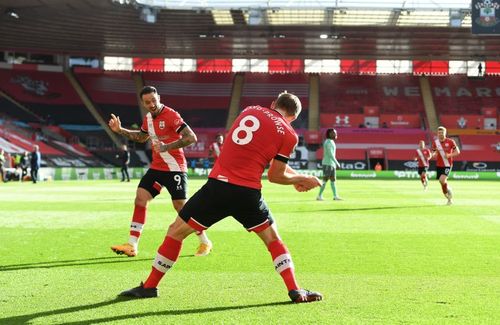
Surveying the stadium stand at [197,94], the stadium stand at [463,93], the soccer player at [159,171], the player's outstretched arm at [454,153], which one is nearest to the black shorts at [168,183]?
the soccer player at [159,171]

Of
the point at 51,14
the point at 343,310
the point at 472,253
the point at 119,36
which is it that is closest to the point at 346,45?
the point at 119,36

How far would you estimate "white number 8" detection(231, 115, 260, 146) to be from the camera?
5.32m

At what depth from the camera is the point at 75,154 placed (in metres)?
47.3

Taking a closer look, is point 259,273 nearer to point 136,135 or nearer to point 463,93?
point 136,135

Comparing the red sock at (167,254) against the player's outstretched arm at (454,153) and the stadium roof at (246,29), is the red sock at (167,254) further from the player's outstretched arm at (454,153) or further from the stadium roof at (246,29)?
the stadium roof at (246,29)

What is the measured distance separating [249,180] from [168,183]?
314 cm

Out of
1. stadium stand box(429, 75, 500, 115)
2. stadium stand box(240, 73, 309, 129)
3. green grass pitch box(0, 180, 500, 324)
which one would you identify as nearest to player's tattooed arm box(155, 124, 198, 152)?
green grass pitch box(0, 180, 500, 324)

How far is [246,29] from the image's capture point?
4403 cm

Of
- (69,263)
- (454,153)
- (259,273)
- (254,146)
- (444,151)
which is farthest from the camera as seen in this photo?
(444,151)

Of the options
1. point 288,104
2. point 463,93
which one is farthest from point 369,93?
point 288,104

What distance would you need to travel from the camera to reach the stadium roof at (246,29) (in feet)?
126

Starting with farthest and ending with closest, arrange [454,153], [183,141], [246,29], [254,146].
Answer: [246,29] < [454,153] < [183,141] < [254,146]

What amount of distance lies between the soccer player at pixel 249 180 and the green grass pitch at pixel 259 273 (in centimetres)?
51

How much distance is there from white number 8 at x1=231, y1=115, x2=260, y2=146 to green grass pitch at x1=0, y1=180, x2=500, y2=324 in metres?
1.46
